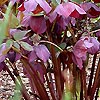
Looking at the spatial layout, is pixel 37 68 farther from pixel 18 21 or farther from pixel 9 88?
pixel 9 88

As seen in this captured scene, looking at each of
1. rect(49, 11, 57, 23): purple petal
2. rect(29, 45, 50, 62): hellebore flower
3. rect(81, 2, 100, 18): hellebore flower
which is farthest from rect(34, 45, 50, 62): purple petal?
rect(81, 2, 100, 18): hellebore flower

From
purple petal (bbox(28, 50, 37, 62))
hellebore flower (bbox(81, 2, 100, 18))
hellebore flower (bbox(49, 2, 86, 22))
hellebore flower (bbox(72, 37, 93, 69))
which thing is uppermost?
hellebore flower (bbox(49, 2, 86, 22))

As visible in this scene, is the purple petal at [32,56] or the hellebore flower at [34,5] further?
the purple petal at [32,56]

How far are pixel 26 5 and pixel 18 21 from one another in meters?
0.14

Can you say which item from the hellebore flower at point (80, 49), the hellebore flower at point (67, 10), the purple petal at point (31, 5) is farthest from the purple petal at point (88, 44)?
the purple petal at point (31, 5)

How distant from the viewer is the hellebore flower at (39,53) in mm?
1172

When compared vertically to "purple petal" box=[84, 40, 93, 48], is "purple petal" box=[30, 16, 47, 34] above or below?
above

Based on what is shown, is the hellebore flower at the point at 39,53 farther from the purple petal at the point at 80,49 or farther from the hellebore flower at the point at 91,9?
the hellebore flower at the point at 91,9

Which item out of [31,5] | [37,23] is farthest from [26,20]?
[31,5]

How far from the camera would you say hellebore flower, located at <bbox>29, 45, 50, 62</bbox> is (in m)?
1.17

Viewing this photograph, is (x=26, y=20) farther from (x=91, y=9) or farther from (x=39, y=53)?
(x=91, y=9)

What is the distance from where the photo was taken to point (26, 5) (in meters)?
1.09

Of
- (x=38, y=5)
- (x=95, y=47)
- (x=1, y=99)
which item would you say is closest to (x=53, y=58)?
(x=95, y=47)

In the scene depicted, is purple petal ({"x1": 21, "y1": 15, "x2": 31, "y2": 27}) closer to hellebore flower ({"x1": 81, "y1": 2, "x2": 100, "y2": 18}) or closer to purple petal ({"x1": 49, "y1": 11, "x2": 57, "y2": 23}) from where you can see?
purple petal ({"x1": 49, "y1": 11, "x2": 57, "y2": 23})
